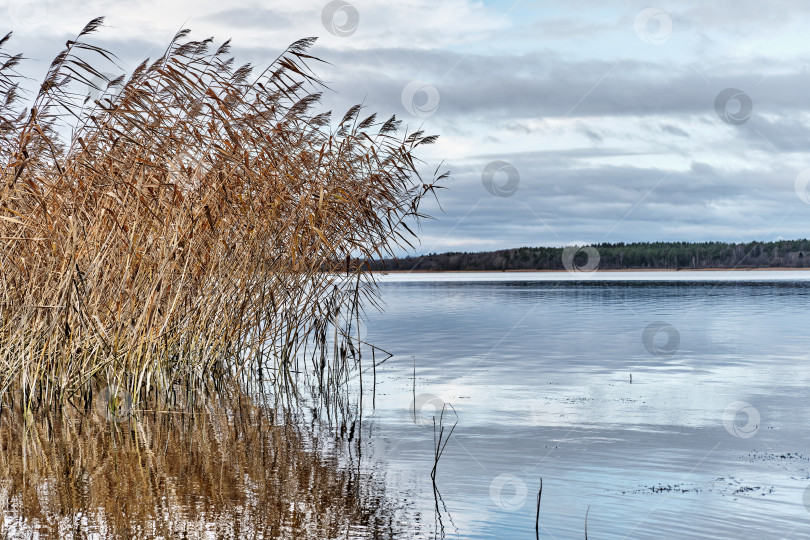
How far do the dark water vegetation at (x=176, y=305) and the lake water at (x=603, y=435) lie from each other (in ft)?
2.09

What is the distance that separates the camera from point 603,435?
8.11m

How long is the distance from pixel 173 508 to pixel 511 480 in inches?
99.2

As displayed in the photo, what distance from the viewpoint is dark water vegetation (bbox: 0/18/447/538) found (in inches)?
229

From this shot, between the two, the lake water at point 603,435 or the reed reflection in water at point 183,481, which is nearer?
the reed reflection in water at point 183,481

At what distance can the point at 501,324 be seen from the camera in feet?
79.0

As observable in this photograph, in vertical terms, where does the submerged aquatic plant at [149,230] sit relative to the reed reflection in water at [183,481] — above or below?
above

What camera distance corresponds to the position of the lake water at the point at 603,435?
217 inches

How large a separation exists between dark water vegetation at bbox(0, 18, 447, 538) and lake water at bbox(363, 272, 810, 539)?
64cm

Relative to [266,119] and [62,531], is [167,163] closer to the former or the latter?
[266,119]

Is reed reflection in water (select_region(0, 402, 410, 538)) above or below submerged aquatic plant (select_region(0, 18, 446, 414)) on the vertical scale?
below

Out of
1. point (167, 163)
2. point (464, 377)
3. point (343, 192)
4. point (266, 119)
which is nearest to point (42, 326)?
point (167, 163)

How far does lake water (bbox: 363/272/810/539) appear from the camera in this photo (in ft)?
18.0

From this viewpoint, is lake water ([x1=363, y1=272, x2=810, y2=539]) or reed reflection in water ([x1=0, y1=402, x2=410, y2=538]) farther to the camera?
lake water ([x1=363, y1=272, x2=810, y2=539])

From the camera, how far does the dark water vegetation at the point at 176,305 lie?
5.81 meters
